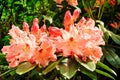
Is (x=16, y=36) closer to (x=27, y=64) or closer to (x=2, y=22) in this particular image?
(x=27, y=64)

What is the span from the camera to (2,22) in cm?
351

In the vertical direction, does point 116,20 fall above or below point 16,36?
below

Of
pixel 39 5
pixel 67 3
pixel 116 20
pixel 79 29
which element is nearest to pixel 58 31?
pixel 79 29

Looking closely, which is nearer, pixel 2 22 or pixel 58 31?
pixel 58 31

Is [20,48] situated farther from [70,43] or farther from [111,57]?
[111,57]

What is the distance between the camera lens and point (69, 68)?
170 cm

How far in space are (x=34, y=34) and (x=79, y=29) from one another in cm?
20

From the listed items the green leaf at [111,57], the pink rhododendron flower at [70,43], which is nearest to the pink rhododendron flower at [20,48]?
the pink rhododendron flower at [70,43]

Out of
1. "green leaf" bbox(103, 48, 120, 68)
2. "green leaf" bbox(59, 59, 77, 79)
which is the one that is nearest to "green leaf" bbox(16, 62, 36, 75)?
"green leaf" bbox(59, 59, 77, 79)

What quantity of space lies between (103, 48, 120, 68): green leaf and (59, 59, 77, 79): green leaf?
0.67 m

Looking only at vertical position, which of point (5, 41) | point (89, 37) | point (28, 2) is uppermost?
point (89, 37)

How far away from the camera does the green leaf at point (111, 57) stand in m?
2.37

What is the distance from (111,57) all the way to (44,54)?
0.83 metres

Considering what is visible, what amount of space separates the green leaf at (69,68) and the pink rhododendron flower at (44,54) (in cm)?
5
